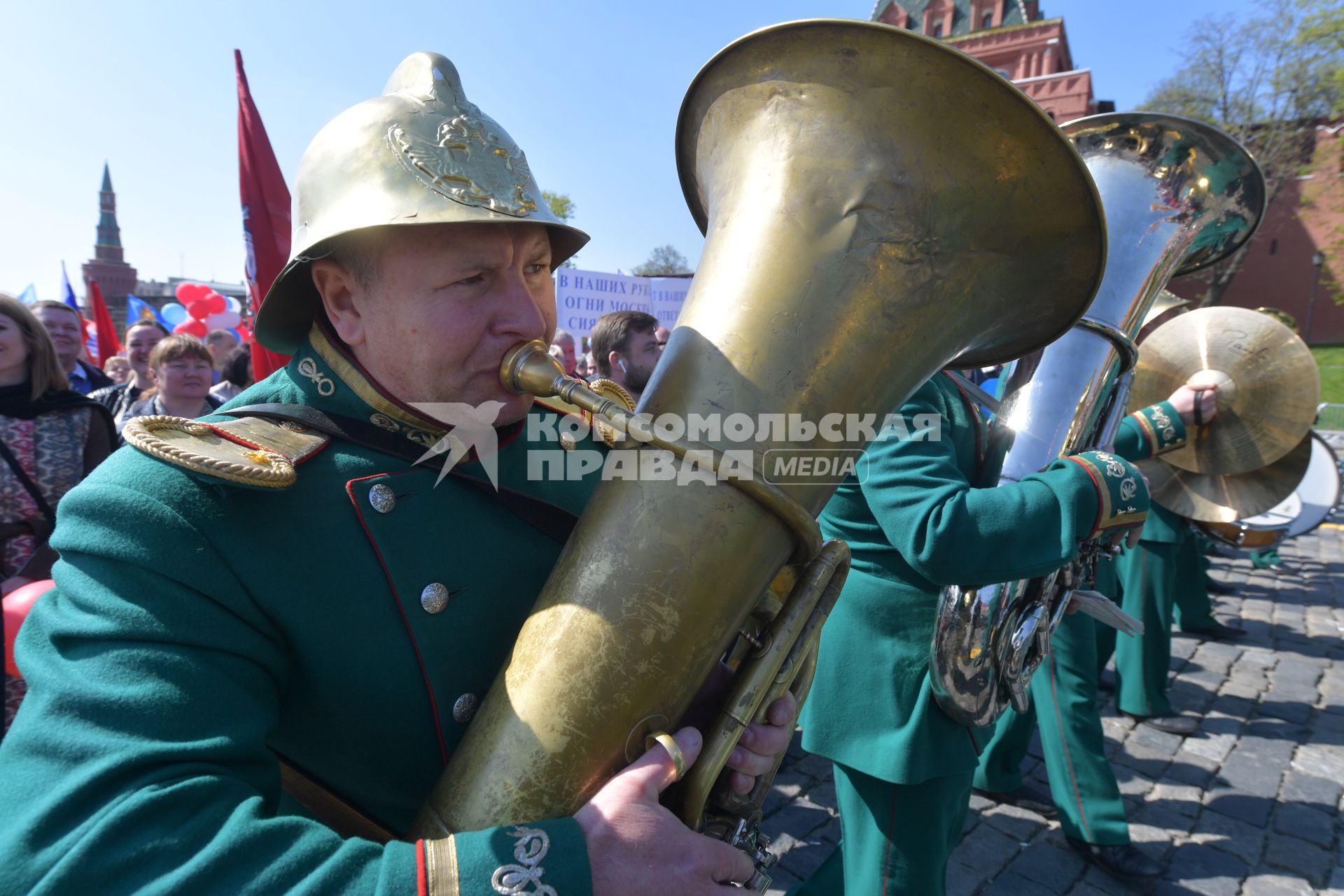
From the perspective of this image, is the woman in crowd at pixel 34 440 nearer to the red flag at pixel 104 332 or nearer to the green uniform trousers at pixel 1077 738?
the green uniform trousers at pixel 1077 738

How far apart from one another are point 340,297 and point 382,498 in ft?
1.24

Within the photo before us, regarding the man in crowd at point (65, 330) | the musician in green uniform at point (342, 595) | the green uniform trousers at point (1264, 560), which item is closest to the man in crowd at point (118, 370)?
the man in crowd at point (65, 330)

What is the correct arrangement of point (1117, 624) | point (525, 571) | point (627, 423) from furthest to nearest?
point (1117, 624) < point (525, 571) < point (627, 423)

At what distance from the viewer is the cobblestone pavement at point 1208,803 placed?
317 cm

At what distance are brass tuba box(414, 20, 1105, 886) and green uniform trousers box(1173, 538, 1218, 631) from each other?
5434mm

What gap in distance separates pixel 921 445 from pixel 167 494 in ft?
5.78

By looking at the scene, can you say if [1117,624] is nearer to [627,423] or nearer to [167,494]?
[627,423]

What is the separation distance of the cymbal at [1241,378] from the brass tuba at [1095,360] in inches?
56.1

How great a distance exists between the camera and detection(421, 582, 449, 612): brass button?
4.03 ft

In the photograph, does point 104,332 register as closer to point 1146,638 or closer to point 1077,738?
point 1077,738

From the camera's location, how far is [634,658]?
3.51 ft

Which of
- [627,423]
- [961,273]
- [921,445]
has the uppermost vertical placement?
[961,273]

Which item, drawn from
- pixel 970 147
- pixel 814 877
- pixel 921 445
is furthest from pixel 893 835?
pixel 970 147

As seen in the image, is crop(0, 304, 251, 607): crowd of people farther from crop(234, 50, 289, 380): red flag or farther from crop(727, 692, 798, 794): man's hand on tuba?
crop(727, 692, 798, 794): man's hand on tuba
